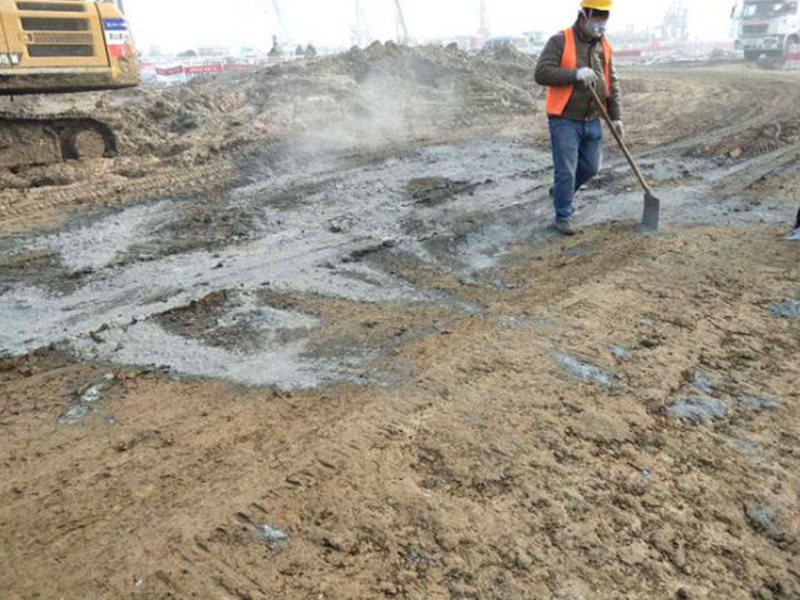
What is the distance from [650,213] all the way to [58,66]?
28.1 feet

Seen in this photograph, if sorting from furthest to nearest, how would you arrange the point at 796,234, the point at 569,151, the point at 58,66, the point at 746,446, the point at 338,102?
1. the point at 338,102
2. the point at 58,66
3. the point at 569,151
4. the point at 796,234
5. the point at 746,446

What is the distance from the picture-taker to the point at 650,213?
606 centimetres

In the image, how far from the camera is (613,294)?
15.1ft

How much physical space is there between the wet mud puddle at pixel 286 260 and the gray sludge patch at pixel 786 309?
2051mm

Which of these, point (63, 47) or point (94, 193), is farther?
point (63, 47)

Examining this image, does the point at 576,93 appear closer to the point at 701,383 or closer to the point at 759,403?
the point at 701,383

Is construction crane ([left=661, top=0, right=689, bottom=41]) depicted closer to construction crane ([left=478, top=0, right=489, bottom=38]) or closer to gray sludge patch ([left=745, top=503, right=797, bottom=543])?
construction crane ([left=478, top=0, right=489, bottom=38])

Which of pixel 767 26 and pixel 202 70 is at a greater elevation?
pixel 767 26

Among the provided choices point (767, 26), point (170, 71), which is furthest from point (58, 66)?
point (767, 26)

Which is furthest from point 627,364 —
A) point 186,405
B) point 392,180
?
point 392,180

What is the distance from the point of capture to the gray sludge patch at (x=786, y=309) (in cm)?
→ 445

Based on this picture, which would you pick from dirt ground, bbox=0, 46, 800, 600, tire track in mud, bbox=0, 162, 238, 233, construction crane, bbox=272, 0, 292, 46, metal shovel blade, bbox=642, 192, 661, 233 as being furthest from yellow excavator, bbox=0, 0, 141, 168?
construction crane, bbox=272, 0, 292, 46

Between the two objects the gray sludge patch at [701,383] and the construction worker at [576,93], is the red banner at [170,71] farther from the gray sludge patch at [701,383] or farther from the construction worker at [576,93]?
the gray sludge patch at [701,383]

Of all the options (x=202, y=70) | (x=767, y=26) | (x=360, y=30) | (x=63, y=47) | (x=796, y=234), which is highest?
(x=360, y=30)
